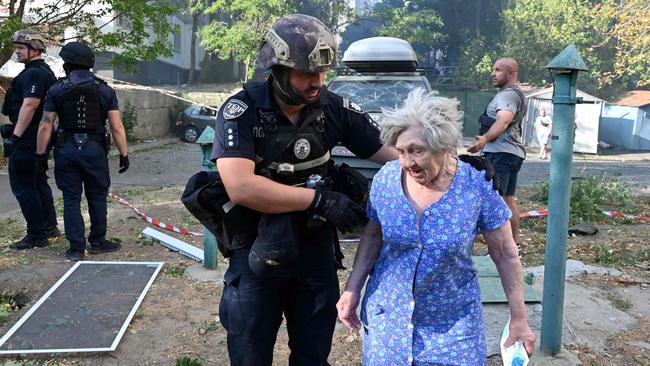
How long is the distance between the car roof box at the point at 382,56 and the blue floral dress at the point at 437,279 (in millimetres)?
7179

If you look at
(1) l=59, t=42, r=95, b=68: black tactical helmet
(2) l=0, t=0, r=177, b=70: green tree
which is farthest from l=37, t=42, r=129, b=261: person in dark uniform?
(2) l=0, t=0, r=177, b=70: green tree

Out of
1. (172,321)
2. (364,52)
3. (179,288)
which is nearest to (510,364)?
(172,321)

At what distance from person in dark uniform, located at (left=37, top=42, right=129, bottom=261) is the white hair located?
154 inches

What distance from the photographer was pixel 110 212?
316 inches

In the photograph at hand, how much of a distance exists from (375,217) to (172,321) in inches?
96.7

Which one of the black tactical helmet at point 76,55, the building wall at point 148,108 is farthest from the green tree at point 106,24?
the black tactical helmet at point 76,55

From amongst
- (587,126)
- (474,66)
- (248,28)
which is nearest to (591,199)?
(587,126)

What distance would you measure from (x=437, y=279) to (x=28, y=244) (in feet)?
16.6

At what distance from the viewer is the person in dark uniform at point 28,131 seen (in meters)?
5.75

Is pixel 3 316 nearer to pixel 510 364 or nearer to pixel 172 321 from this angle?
pixel 172 321

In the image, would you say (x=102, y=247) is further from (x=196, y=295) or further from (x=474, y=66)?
(x=474, y=66)

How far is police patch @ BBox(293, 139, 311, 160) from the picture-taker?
2562mm

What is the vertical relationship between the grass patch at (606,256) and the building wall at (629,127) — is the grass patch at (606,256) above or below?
below

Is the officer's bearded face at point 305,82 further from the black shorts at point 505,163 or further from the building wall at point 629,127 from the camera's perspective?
the building wall at point 629,127
